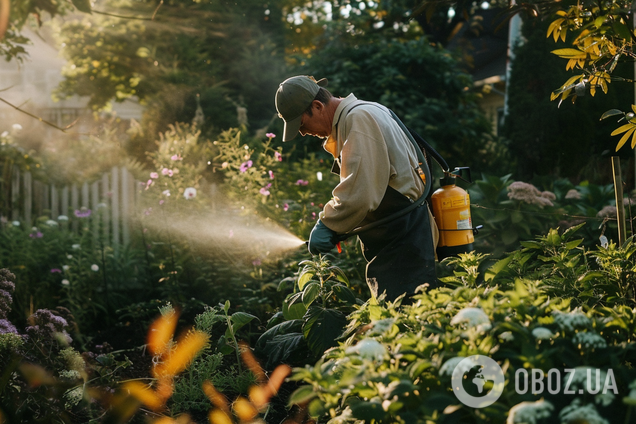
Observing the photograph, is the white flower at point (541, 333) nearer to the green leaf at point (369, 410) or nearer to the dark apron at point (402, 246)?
the green leaf at point (369, 410)

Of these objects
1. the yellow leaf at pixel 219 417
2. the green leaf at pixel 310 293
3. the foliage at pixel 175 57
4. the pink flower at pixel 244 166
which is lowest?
the yellow leaf at pixel 219 417

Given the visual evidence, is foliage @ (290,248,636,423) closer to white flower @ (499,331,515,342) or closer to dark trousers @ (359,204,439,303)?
white flower @ (499,331,515,342)

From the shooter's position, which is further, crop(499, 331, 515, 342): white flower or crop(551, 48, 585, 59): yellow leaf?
crop(551, 48, 585, 59): yellow leaf

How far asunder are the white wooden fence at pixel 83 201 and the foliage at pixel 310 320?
10.8 feet

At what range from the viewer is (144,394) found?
296 centimetres

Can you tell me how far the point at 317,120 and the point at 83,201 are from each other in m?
4.77

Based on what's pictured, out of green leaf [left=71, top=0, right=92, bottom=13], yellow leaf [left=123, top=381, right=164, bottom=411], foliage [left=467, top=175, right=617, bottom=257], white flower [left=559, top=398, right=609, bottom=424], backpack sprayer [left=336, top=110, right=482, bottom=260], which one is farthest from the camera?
foliage [left=467, top=175, right=617, bottom=257]

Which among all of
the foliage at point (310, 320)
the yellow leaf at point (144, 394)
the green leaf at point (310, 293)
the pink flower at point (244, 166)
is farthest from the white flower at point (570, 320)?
the pink flower at point (244, 166)

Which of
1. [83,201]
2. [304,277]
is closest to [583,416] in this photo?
[304,277]

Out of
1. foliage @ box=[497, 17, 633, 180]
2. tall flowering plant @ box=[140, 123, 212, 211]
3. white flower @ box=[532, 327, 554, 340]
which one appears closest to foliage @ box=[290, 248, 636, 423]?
white flower @ box=[532, 327, 554, 340]

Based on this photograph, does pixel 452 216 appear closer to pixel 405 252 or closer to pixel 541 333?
pixel 405 252

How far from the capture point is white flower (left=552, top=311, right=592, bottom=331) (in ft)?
5.07

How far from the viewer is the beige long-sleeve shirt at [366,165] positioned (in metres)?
2.92

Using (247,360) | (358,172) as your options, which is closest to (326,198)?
(247,360)
